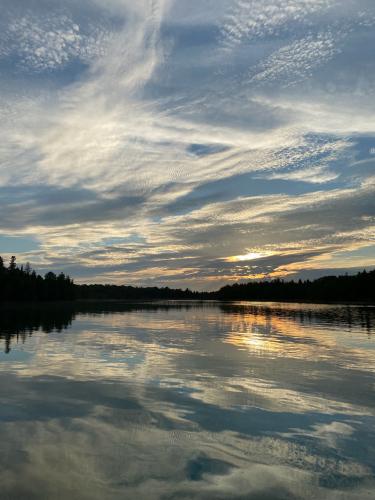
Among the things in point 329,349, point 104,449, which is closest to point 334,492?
point 104,449

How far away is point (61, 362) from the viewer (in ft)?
95.3

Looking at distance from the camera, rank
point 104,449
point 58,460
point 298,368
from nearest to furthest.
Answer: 1. point 58,460
2. point 104,449
3. point 298,368

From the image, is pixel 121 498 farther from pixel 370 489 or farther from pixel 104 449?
pixel 370 489

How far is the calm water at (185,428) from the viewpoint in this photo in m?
11.0

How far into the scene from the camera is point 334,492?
1069 cm

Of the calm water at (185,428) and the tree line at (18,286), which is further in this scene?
the tree line at (18,286)

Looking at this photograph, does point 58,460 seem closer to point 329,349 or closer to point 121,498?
point 121,498

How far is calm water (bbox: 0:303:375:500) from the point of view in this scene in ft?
36.1

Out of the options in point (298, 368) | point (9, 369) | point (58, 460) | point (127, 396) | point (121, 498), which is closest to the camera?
point (121, 498)

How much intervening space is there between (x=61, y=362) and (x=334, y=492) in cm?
2217

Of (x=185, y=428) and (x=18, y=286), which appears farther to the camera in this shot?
(x=18, y=286)

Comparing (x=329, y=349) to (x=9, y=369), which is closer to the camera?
(x=9, y=369)

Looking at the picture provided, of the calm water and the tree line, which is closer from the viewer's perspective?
the calm water

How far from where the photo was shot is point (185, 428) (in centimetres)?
1552
